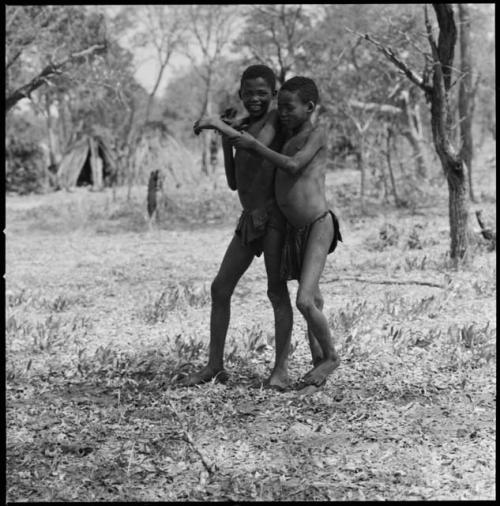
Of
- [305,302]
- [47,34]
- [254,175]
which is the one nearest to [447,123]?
[254,175]

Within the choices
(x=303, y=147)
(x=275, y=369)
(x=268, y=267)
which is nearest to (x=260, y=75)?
(x=303, y=147)

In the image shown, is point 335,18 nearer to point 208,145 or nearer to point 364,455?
point 208,145

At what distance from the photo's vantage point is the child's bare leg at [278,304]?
472cm

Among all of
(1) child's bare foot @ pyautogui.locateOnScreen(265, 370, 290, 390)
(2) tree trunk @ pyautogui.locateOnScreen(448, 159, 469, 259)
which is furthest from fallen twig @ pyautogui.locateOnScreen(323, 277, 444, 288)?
(1) child's bare foot @ pyautogui.locateOnScreen(265, 370, 290, 390)

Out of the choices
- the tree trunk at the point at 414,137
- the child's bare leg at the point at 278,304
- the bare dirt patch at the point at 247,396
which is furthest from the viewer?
the tree trunk at the point at 414,137

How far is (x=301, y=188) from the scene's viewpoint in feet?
14.9

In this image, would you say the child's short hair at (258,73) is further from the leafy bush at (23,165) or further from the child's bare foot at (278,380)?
the leafy bush at (23,165)

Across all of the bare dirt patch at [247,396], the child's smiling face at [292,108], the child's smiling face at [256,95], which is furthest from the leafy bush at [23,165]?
the child's smiling face at [292,108]

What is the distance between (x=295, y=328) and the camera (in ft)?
21.4

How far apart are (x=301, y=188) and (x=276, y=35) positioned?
2576 cm

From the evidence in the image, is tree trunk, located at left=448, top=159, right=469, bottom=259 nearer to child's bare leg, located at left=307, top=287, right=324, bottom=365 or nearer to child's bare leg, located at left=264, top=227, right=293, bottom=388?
child's bare leg, located at left=307, top=287, right=324, bottom=365

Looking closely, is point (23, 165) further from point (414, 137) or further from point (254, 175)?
point (254, 175)

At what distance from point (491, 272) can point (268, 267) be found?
4.64 meters

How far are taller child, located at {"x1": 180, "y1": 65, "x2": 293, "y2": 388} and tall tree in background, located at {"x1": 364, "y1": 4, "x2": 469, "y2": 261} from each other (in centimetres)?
443
